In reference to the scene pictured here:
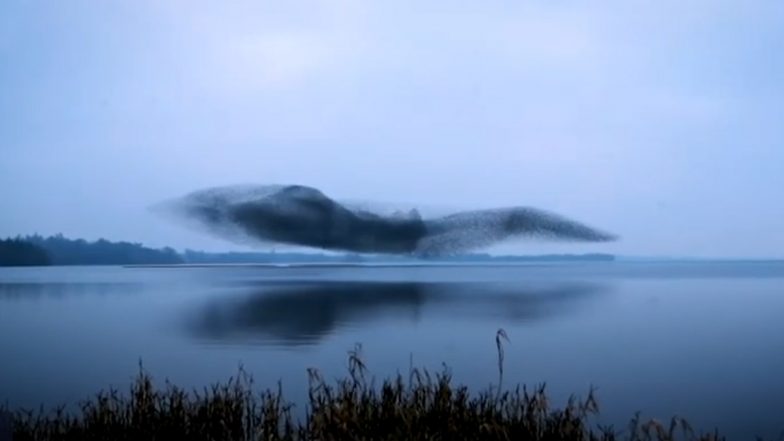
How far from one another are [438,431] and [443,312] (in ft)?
80.5

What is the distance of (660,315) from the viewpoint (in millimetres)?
28172

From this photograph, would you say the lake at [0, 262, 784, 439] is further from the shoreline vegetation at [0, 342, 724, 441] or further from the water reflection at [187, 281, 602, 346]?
the shoreline vegetation at [0, 342, 724, 441]

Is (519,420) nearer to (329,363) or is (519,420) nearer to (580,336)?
(329,363)

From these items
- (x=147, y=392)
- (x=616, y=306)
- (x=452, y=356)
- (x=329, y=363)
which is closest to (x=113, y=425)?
(x=147, y=392)

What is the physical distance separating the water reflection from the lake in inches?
3.9

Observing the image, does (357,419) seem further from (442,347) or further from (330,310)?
(330,310)

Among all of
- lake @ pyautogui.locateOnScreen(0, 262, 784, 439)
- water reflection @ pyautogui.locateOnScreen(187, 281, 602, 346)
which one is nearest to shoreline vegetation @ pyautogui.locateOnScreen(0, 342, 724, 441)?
lake @ pyautogui.locateOnScreen(0, 262, 784, 439)

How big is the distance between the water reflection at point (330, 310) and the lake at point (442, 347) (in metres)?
0.10

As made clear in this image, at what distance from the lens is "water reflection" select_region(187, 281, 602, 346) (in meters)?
23.2

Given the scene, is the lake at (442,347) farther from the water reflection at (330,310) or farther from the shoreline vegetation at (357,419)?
the shoreline vegetation at (357,419)

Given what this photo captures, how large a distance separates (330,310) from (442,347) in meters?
11.9

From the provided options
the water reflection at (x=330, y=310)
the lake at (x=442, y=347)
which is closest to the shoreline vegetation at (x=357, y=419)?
the lake at (x=442, y=347)

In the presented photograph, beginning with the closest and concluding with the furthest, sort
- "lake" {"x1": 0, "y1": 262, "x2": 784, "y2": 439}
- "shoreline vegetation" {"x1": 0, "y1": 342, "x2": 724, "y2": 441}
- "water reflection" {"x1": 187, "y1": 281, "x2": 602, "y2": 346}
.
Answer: "shoreline vegetation" {"x1": 0, "y1": 342, "x2": 724, "y2": 441} → "lake" {"x1": 0, "y1": 262, "x2": 784, "y2": 439} → "water reflection" {"x1": 187, "y1": 281, "x2": 602, "y2": 346}

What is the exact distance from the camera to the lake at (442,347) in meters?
13.3
